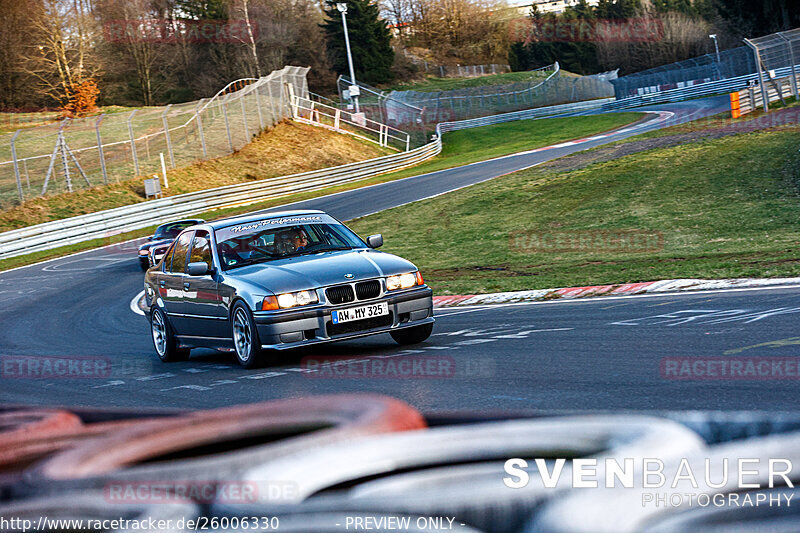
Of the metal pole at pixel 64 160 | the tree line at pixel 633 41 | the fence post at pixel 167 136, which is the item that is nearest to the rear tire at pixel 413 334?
the metal pole at pixel 64 160

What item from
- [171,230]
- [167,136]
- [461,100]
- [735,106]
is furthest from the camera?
[461,100]

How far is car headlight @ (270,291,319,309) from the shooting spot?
28.6ft

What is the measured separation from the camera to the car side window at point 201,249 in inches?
402

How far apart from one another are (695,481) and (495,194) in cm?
2565

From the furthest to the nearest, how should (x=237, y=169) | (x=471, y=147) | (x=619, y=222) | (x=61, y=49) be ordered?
(x=61, y=49), (x=471, y=147), (x=237, y=169), (x=619, y=222)

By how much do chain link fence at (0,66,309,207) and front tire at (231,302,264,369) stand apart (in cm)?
2622

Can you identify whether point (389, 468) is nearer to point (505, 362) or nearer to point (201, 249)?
point (505, 362)

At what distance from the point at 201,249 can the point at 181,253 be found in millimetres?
632

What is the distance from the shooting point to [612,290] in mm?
12305

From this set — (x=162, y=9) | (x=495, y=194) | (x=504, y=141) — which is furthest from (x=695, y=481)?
(x=162, y=9)
